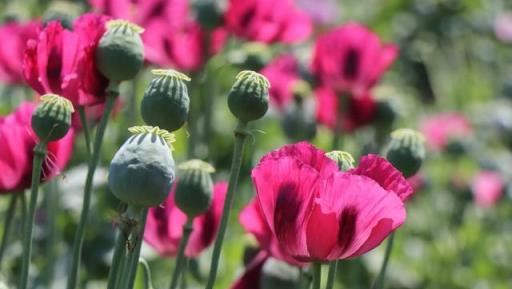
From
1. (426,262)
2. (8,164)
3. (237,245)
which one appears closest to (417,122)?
(426,262)

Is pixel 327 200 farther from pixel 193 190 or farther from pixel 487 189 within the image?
pixel 487 189

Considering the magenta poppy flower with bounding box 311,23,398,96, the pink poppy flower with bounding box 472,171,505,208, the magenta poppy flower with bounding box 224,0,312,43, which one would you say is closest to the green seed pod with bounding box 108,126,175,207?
the magenta poppy flower with bounding box 224,0,312,43

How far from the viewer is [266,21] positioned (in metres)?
1.88

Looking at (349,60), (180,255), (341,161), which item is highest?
(349,60)

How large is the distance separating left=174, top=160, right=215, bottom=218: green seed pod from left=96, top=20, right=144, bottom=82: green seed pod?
117 mm

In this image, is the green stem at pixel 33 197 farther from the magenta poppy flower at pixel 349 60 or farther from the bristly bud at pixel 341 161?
the magenta poppy flower at pixel 349 60

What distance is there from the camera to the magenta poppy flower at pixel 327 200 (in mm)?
958

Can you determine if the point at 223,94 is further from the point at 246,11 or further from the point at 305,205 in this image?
the point at 305,205

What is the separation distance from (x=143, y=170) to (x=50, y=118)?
14 cm

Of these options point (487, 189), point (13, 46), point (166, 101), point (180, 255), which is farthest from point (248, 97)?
point (487, 189)

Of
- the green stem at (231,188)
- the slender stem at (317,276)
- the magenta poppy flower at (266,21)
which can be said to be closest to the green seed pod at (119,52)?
the green stem at (231,188)

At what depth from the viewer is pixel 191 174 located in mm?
1118

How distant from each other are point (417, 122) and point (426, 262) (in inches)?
44.2

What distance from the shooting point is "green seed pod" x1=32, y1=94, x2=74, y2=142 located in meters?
1.01
